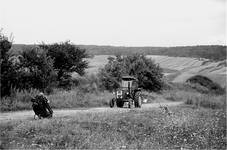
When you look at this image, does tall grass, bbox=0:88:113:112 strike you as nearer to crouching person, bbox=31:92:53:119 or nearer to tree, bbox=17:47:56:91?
tree, bbox=17:47:56:91

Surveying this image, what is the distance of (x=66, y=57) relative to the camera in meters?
39.1

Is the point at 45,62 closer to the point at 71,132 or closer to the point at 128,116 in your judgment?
the point at 128,116

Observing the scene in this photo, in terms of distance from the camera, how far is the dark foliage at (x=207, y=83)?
54.0 meters

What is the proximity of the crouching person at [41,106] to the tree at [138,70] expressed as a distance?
25909mm

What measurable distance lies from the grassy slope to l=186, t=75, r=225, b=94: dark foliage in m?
31.1

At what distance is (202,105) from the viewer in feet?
113

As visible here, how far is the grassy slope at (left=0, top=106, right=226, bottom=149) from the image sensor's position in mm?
14141

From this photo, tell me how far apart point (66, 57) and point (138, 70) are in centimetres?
1127

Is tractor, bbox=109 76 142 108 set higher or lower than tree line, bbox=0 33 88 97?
lower

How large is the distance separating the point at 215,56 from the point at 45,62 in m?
68.3

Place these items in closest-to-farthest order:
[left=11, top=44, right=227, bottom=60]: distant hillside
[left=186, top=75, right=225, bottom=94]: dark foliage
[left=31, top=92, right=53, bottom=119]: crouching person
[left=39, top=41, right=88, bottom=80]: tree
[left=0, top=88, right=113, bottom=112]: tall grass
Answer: [left=31, top=92, right=53, bottom=119]: crouching person < [left=0, top=88, right=113, bottom=112]: tall grass < [left=39, top=41, right=88, bottom=80]: tree < [left=186, top=75, right=225, bottom=94]: dark foliage < [left=11, top=44, right=227, bottom=60]: distant hillside

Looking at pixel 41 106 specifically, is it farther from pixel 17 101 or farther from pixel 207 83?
pixel 207 83

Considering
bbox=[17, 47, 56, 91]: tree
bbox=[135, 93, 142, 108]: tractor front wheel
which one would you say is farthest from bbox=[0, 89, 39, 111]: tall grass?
bbox=[135, 93, 142, 108]: tractor front wheel

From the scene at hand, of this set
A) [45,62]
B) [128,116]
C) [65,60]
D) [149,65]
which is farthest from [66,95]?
[149,65]
